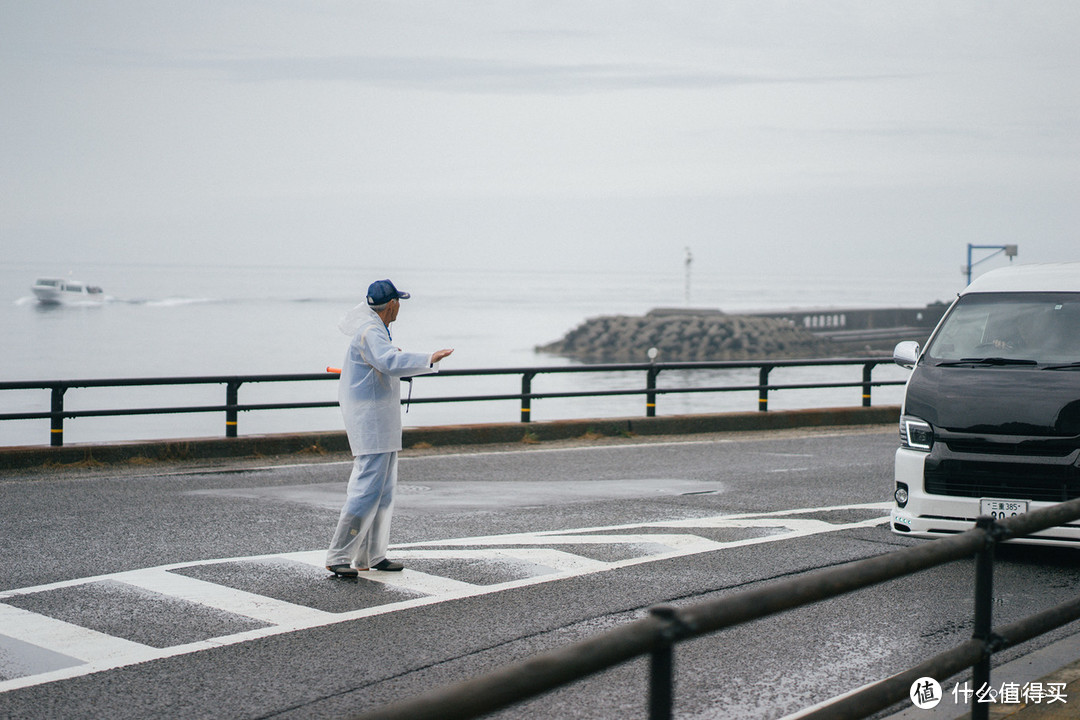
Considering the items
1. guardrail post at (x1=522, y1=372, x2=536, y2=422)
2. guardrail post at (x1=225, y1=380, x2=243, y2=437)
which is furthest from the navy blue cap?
guardrail post at (x1=522, y1=372, x2=536, y2=422)

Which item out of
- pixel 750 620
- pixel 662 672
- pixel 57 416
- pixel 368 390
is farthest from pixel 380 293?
pixel 57 416

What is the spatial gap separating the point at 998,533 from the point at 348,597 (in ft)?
14.1

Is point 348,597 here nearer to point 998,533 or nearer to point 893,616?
point 893,616

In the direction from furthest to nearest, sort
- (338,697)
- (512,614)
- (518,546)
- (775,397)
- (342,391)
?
(775,397)
(518,546)
(342,391)
(512,614)
(338,697)

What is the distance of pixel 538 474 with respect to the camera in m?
13.3

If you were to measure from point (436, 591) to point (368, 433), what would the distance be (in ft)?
3.70

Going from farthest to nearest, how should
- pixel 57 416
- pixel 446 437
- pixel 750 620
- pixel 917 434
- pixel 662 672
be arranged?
pixel 446 437
pixel 57 416
pixel 917 434
pixel 750 620
pixel 662 672

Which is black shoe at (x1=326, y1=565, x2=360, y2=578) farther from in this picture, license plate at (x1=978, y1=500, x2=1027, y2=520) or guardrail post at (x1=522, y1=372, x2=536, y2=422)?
guardrail post at (x1=522, y1=372, x2=536, y2=422)

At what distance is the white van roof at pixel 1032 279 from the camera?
29.7 feet

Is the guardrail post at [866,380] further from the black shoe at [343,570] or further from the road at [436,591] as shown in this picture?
the black shoe at [343,570]

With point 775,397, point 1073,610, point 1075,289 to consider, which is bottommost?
point 775,397

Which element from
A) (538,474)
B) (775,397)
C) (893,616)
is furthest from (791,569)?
(775,397)

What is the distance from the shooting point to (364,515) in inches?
305

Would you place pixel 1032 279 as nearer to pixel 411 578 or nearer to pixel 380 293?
pixel 380 293
